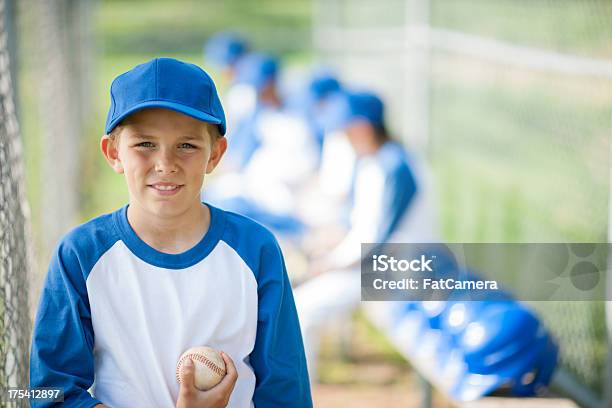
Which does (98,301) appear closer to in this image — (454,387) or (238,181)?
(454,387)

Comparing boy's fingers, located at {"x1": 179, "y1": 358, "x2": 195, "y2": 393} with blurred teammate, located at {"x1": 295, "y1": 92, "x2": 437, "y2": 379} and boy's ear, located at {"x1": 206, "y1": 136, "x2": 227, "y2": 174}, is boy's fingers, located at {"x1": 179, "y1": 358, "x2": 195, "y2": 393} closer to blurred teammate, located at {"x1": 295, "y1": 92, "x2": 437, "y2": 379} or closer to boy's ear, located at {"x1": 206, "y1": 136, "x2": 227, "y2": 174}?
boy's ear, located at {"x1": 206, "y1": 136, "x2": 227, "y2": 174}

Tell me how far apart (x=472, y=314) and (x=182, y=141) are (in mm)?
1817

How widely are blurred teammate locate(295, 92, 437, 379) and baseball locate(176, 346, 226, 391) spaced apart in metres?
2.38

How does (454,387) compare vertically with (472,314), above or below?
below

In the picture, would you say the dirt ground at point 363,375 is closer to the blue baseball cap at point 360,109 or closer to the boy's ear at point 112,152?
the blue baseball cap at point 360,109

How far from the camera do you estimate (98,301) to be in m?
2.21

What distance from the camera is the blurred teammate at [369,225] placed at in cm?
467

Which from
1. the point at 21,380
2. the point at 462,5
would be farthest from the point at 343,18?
the point at 21,380

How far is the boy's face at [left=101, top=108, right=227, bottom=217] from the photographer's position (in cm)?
220

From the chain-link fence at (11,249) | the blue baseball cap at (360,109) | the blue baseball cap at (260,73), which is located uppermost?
the blue baseball cap at (260,73)

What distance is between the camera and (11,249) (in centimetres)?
289

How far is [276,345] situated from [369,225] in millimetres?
2476

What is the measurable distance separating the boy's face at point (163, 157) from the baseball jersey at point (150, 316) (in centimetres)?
12

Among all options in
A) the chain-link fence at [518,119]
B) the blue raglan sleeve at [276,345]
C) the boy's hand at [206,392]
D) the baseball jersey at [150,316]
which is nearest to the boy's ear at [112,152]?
the baseball jersey at [150,316]
